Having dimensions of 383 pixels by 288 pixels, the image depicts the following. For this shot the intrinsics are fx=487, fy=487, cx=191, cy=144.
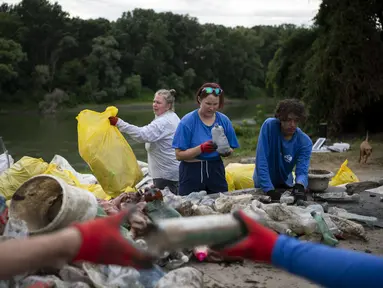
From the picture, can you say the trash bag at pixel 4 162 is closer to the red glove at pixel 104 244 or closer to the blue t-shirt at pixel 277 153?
the blue t-shirt at pixel 277 153

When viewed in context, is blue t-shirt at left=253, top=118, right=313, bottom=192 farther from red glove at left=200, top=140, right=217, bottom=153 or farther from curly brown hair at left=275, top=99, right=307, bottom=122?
red glove at left=200, top=140, right=217, bottom=153

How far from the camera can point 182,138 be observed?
159 inches

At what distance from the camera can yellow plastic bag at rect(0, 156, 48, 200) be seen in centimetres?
465

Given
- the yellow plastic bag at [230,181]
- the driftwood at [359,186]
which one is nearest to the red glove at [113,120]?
the yellow plastic bag at [230,181]

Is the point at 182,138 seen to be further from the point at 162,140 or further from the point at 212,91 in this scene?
the point at 162,140

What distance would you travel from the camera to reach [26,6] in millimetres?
47281

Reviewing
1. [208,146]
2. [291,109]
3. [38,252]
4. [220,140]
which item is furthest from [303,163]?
[38,252]

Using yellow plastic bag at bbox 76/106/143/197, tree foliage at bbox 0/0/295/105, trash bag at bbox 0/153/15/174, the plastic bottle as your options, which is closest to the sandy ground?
the plastic bottle

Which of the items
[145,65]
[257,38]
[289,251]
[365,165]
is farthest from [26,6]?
[289,251]

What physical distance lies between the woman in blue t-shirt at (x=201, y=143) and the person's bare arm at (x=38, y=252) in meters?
2.42

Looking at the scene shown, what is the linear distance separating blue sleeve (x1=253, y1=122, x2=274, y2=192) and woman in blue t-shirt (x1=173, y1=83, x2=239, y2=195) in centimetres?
25

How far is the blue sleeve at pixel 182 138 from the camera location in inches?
158

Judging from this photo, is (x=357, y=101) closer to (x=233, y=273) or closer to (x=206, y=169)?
(x=206, y=169)

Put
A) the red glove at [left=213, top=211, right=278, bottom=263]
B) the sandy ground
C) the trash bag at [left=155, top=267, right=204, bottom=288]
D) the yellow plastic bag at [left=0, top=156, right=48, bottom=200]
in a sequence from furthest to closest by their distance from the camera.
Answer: the yellow plastic bag at [left=0, top=156, right=48, bottom=200], the sandy ground, the trash bag at [left=155, top=267, right=204, bottom=288], the red glove at [left=213, top=211, right=278, bottom=263]
